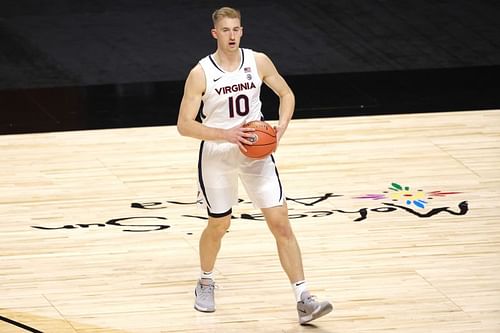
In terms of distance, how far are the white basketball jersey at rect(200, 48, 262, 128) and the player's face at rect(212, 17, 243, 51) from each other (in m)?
0.16

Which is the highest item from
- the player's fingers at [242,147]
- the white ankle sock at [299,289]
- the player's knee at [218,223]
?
the player's fingers at [242,147]

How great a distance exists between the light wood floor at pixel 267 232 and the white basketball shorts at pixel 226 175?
644mm

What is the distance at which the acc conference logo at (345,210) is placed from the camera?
7.95m

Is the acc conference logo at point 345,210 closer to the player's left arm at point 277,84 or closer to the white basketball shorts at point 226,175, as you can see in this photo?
the white basketball shorts at point 226,175

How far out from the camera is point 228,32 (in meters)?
6.07

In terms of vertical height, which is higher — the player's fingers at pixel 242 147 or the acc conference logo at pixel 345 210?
the player's fingers at pixel 242 147

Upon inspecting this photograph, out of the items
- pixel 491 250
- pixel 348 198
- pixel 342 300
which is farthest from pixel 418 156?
pixel 342 300

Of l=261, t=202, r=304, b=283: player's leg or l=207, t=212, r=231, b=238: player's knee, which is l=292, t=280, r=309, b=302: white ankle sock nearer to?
l=261, t=202, r=304, b=283: player's leg

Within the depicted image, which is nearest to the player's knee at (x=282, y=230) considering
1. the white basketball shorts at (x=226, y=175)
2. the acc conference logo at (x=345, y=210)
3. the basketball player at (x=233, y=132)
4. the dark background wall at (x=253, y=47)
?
the basketball player at (x=233, y=132)

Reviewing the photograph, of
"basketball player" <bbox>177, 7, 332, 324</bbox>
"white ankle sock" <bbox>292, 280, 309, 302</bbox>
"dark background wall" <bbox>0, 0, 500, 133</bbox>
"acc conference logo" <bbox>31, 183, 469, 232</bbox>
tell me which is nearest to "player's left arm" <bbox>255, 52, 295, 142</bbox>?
"basketball player" <bbox>177, 7, 332, 324</bbox>

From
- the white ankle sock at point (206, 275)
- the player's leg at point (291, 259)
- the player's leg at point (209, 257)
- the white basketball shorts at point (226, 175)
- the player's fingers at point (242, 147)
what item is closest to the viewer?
the player's fingers at point (242, 147)

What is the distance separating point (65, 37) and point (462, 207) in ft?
19.4

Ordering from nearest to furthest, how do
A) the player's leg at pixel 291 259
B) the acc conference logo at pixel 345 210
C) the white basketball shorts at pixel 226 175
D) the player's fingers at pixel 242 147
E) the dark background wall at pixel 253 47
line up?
the player's fingers at pixel 242 147
the player's leg at pixel 291 259
the white basketball shorts at pixel 226 175
the acc conference logo at pixel 345 210
the dark background wall at pixel 253 47

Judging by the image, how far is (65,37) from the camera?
1269 cm
